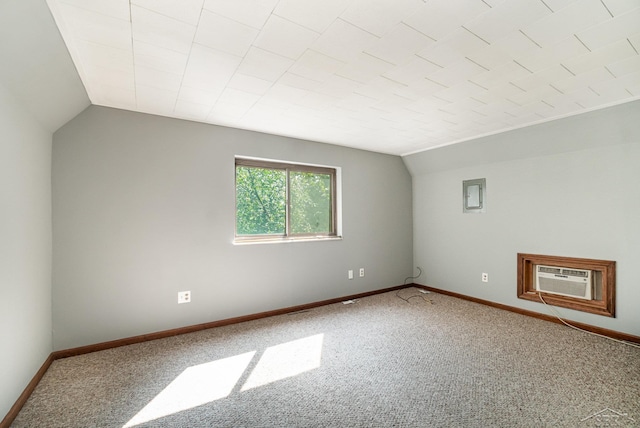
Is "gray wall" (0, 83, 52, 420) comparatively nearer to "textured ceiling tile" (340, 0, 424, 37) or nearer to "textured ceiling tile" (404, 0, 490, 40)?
"textured ceiling tile" (340, 0, 424, 37)

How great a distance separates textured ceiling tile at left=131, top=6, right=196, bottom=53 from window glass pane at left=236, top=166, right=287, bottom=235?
1642mm

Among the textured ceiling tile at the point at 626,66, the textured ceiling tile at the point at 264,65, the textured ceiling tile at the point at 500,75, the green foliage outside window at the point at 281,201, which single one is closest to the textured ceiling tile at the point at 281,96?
the textured ceiling tile at the point at 264,65

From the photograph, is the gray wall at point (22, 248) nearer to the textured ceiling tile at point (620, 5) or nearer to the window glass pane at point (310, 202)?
the window glass pane at point (310, 202)

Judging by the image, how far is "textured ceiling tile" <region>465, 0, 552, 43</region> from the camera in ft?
4.25

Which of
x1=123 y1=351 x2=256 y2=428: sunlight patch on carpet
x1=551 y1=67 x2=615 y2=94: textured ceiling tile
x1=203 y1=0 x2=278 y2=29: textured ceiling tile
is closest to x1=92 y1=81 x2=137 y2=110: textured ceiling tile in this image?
x1=203 y1=0 x2=278 y2=29: textured ceiling tile

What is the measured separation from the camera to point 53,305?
2.21 meters

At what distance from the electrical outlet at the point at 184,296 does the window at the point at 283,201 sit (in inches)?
29.3

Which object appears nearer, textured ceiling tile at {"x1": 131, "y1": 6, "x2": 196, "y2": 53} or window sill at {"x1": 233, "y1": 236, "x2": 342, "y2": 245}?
textured ceiling tile at {"x1": 131, "y1": 6, "x2": 196, "y2": 53}

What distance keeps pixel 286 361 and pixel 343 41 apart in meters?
2.27

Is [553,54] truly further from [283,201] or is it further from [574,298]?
[283,201]

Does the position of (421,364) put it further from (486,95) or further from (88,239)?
(88,239)

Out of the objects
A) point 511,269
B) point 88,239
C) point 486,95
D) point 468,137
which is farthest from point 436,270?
point 88,239

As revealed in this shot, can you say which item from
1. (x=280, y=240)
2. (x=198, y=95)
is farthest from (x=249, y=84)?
(x=280, y=240)

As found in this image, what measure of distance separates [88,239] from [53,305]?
0.56 m
